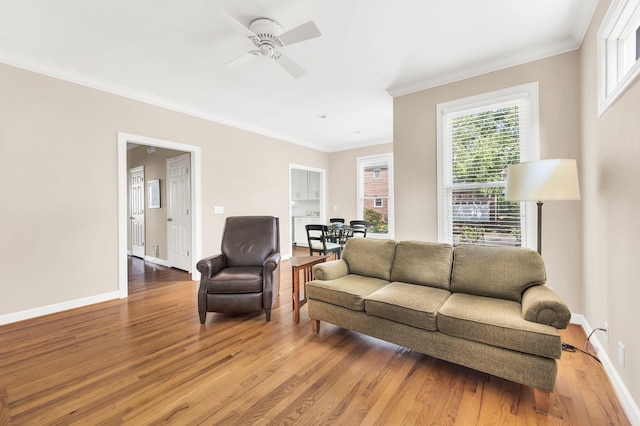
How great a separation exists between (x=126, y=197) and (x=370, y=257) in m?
3.38

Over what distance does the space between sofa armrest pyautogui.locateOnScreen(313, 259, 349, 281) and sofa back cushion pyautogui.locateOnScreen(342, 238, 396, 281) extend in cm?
14

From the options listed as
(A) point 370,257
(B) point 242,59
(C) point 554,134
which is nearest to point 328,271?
(A) point 370,257

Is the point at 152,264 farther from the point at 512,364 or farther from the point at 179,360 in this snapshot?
the point at 512,364

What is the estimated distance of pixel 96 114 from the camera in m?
3.31

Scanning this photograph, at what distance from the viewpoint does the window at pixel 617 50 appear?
1602mm

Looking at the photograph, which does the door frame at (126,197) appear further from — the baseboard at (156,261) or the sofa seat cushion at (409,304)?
the sofa seat cushion at (409,304)

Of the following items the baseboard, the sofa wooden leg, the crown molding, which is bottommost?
the sofa wooden leg

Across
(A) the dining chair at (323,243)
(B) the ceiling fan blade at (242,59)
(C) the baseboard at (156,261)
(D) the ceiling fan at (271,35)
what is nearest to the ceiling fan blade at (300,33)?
(D) the ceiling fan at (271,35)

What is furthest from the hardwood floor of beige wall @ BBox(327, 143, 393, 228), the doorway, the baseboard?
the doorway

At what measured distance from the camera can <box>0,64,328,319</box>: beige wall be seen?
2.78 metres

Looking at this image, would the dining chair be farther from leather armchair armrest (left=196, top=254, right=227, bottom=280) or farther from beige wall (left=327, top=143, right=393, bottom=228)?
beige wall (left=327, top=143, right=393, bottom=228)

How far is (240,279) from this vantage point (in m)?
2.74

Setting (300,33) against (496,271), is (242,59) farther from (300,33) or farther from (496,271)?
(496,271)

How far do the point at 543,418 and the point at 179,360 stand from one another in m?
2.32
